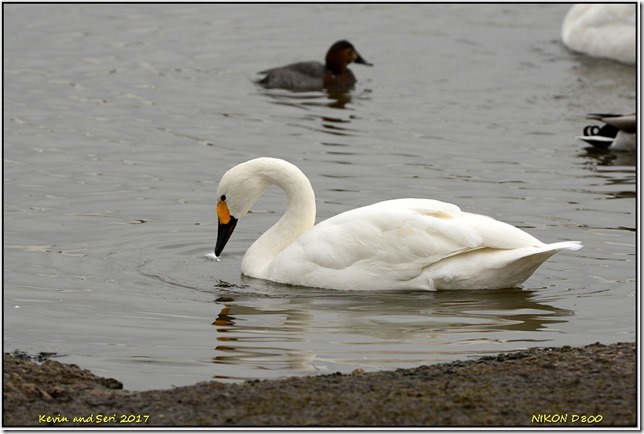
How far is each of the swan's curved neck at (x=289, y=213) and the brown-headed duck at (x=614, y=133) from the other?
5897mm

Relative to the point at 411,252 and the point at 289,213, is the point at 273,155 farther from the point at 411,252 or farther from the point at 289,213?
the point at 411,252

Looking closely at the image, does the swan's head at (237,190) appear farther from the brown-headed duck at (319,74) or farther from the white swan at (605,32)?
the white swan at (605,32)

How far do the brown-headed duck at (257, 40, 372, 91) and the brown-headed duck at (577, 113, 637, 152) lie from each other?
4.35 metres

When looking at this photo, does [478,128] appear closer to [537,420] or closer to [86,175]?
[86,175]

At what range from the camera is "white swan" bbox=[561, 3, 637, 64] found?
2038 centimetres

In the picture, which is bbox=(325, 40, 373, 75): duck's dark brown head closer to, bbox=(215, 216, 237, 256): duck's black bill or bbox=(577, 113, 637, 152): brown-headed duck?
bbox=(577, 113, 637, 152): brown-headed duck

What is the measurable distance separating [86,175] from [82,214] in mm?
1530

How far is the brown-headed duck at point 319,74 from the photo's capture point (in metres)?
18.2

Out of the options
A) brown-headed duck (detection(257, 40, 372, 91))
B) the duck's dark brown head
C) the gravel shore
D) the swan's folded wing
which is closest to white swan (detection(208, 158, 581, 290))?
the swan's folded wing

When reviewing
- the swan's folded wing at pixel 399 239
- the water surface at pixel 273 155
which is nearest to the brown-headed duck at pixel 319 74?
the water surface at pixel 273 155

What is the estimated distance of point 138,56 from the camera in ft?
64.6

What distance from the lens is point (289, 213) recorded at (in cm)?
1029

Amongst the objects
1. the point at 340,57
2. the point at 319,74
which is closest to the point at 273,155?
the point at 319,74

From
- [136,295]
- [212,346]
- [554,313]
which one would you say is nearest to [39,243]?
[136,295]
